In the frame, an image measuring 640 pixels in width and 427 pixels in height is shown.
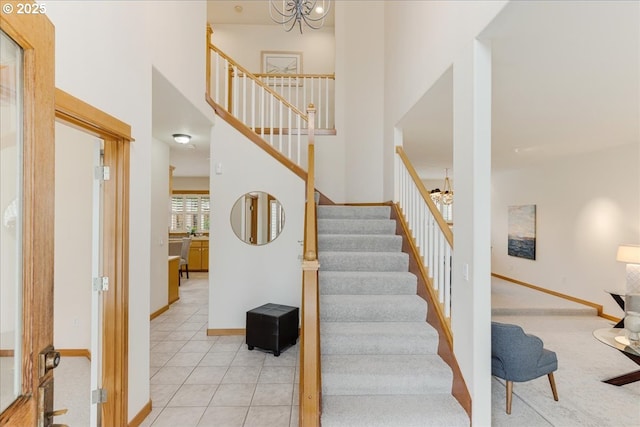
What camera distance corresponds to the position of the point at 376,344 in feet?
9.00

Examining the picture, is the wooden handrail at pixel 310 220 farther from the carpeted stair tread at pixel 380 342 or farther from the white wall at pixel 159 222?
the white wall at pixel 159 222

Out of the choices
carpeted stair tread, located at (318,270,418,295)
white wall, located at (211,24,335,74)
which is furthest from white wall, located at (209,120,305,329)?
white wall, located at (211,24,335,74)

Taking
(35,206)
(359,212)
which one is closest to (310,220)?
(35,206)

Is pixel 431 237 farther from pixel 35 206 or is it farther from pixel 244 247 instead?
pixel 35 206

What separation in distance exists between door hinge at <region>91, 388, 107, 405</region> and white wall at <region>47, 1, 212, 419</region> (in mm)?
176

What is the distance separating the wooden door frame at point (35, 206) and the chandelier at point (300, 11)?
2.54 metres

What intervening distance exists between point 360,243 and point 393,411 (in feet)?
6.34

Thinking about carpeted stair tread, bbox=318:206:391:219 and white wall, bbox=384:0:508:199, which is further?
carpeted stair tread, bbox=318:206:391:219

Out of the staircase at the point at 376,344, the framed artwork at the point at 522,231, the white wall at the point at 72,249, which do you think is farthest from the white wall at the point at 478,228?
the framed artwork at the point at 522,231

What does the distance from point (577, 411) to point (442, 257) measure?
1.57m

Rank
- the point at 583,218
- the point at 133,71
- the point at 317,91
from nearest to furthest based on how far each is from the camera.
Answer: the point at 133,71
the point at 583,218
the point at 317,91

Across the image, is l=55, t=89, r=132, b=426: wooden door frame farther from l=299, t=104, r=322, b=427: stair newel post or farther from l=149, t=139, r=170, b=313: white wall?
l=149, t=139, r=170, b=313: white wall

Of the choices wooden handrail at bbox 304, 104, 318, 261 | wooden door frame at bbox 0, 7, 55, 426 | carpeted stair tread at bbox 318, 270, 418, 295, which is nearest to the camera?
wooden door frame at bbox 0, 7, 55, 426

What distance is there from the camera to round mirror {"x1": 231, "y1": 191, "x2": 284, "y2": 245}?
4.42 m
